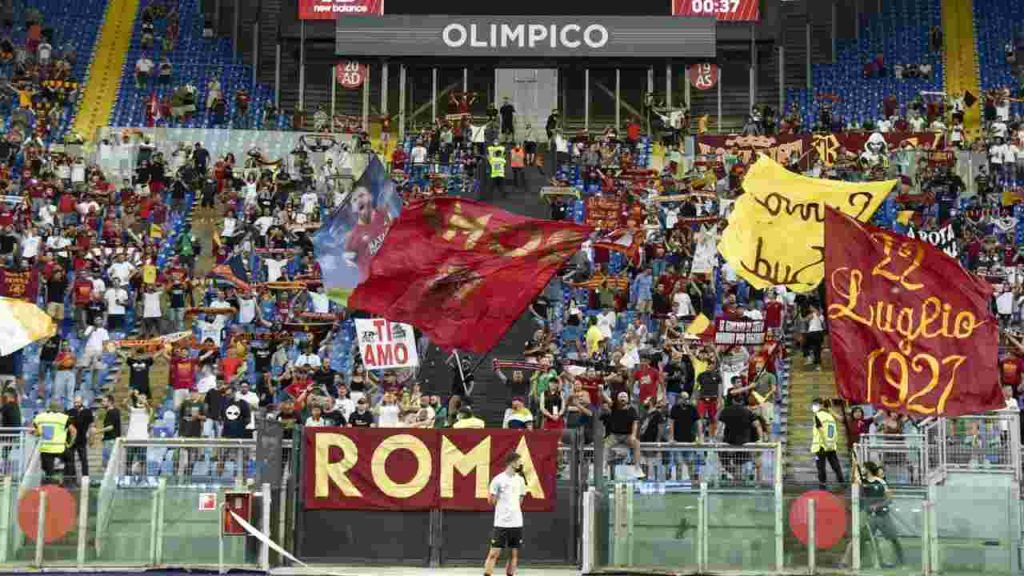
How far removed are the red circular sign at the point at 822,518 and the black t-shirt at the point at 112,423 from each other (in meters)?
10.4

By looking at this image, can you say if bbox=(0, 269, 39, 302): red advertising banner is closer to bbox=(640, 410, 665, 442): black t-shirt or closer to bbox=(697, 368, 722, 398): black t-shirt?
bbox=(697, 368, 722, 398): black t-shirt

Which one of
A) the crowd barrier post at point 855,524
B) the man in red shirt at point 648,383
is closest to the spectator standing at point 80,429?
the man in red shirt at point 648,383

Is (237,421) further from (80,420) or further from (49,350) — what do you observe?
(49,350)

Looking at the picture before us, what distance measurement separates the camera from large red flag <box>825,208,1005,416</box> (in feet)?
81.2

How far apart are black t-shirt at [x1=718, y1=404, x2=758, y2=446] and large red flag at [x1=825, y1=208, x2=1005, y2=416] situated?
3.89 meters

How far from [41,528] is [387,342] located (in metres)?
7.51

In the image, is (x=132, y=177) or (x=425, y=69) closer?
(x=132, y=177)

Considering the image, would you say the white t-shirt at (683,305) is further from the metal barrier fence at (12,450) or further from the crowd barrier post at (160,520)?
the metal barrier fence at (12,450)

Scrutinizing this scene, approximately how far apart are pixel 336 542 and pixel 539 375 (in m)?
5.52

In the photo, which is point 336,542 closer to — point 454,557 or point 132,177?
point 454,557

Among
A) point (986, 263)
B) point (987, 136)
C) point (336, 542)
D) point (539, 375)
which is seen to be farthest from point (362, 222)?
point (987, 136)

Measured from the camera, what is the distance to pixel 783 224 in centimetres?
2923

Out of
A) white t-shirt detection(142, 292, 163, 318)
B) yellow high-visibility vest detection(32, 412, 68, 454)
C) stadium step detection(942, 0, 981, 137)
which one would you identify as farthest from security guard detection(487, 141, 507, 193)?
yellow high-visibility vest detection(32, 412, 68, 454)

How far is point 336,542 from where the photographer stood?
28516mm
